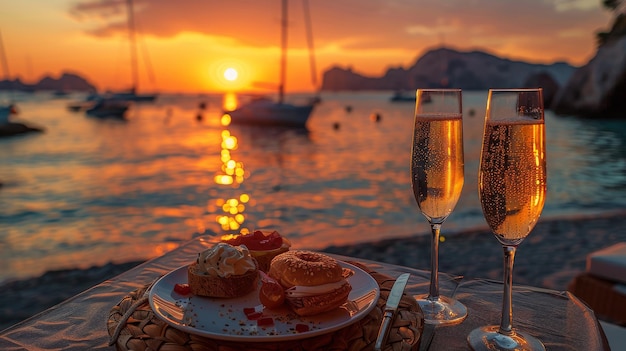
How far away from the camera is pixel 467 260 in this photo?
22.0ft

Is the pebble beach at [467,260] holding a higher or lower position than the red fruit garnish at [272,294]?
lower

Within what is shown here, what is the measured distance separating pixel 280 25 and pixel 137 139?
1560 cm

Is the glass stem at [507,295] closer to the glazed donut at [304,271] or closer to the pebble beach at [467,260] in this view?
the glazed donut at [304,271]

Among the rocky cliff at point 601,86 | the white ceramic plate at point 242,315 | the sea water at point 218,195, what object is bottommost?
the sea water at point 218,195

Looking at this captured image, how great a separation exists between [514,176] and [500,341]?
443 mm

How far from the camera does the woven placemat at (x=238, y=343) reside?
3.46ft

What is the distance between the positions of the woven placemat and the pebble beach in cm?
481

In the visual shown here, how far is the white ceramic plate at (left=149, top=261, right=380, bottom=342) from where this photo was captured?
3.38ft

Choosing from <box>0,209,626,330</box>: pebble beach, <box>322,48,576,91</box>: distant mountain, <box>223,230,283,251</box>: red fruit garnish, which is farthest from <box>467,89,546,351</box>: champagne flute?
<box>322,48,576,91</box>: distant mountain

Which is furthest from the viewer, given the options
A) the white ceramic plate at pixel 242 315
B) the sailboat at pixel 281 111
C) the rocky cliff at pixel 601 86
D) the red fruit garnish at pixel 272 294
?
the rocky cliff at pixel 601 86

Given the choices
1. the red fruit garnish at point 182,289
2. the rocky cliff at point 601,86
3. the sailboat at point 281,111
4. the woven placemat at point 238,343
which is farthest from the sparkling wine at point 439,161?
the rocky cliff at point 601,86

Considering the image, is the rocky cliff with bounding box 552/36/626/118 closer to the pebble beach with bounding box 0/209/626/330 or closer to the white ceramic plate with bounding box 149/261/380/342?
the pebble beach with bounding box 0/209/626/330

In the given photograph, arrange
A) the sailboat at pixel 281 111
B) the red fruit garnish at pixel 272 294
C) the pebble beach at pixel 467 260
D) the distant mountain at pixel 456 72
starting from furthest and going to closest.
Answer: the distant mountain at pixel 456 72 < the sailboat at pixel 281 111 < the pebble beach at pixel 467 260 < the red fruit garnish at pixel 272 294

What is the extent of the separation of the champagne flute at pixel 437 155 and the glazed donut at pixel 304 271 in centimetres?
43
